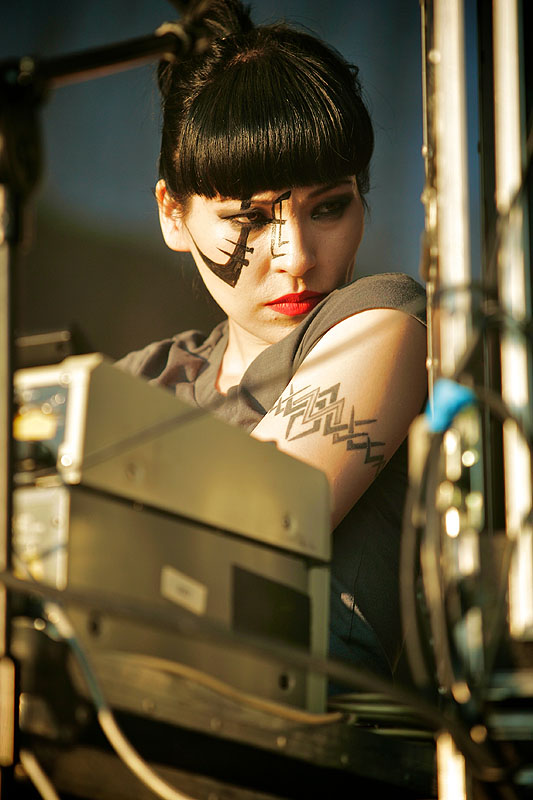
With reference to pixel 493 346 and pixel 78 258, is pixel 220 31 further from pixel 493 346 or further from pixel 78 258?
pixel 493 346

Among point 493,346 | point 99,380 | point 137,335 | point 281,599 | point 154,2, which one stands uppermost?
point 154,2

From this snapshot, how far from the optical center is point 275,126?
1.44 m

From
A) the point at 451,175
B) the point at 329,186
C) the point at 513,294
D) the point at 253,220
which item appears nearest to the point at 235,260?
the point at 253,220

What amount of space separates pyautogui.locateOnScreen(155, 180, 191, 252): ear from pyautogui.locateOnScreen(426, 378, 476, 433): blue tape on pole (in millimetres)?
1016

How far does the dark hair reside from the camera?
56.8 inches

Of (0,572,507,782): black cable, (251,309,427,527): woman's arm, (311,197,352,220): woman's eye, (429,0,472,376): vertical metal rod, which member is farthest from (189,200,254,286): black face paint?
(0,572,507,782): black cable

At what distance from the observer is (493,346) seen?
2.99ft

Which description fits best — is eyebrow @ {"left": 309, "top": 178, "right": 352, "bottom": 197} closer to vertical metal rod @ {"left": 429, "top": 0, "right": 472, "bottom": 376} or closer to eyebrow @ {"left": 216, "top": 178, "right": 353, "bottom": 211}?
eyebrow @ {"left": 216, "top": 178, "right": 353, "bottom": 211}

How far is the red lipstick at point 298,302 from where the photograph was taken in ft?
4.81

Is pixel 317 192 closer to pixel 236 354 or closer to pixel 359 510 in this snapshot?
pixel 236 354

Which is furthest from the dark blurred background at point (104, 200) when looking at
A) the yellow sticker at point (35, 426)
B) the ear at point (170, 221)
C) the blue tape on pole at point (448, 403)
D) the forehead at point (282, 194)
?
the blue tape on pole at point (448, 403)

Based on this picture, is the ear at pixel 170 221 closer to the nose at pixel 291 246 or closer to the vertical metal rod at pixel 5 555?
the nose at pixel 291 246

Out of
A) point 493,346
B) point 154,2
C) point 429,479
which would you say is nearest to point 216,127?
point 154,2

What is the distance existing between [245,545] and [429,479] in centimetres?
26
